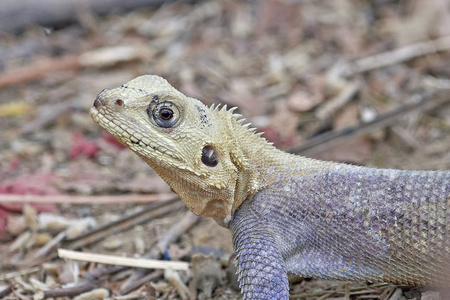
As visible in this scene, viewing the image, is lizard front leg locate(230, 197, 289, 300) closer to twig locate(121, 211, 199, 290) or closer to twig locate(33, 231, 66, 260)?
twig locate(121, 211, 199, 290)

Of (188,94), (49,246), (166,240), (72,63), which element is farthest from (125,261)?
(72,63)

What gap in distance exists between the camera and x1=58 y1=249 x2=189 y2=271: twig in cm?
496

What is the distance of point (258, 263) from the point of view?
3936 mm

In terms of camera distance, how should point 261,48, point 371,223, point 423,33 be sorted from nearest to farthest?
point 371,223 → point 423,33 → point 261,48

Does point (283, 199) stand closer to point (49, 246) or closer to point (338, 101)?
point (49, 246)

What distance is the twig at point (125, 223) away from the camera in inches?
212

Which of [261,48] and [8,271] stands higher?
[261,48]

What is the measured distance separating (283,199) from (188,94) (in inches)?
164

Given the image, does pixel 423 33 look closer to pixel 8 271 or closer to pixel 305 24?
pixel 305 24

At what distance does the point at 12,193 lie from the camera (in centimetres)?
607

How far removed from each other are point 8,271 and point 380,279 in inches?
141

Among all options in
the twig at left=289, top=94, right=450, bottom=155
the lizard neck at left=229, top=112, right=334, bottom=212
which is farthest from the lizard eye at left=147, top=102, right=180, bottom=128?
the twig at left=289, top=94, right=450, bottom=155

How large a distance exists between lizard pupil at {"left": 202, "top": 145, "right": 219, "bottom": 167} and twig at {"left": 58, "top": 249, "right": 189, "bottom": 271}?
134cm

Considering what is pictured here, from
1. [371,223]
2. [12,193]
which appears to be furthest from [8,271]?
[371,223]
